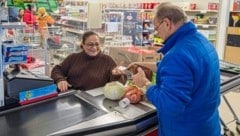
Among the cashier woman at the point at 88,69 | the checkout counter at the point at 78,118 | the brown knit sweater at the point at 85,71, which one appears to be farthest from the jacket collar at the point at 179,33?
the brown knit sweater at the point at 85,71

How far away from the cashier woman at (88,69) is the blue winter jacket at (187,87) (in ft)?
3.72

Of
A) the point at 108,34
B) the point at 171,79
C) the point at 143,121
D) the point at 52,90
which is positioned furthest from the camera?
the point at 108,34

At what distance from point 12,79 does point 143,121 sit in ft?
3.13

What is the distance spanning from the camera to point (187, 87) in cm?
→ 155

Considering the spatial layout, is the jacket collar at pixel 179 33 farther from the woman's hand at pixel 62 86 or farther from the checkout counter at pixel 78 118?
the woman's hand at pixel 62 86

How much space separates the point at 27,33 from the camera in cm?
394

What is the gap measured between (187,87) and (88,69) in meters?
1.66

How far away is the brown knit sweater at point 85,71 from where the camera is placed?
116 inches

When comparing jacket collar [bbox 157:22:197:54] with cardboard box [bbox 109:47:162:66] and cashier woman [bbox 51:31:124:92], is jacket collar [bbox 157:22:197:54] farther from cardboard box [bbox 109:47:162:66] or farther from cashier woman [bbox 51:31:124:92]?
cardboard box [bbox 109:47:162:66]

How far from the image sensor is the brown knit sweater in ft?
9.65

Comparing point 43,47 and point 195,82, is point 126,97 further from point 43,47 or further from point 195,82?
point 43,47

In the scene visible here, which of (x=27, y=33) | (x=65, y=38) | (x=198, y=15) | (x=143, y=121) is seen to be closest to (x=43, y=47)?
(x=27, y=33)

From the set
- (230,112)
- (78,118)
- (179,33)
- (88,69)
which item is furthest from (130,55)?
(179,33)

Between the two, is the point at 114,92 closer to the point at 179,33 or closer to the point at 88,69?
the point at 179,33
